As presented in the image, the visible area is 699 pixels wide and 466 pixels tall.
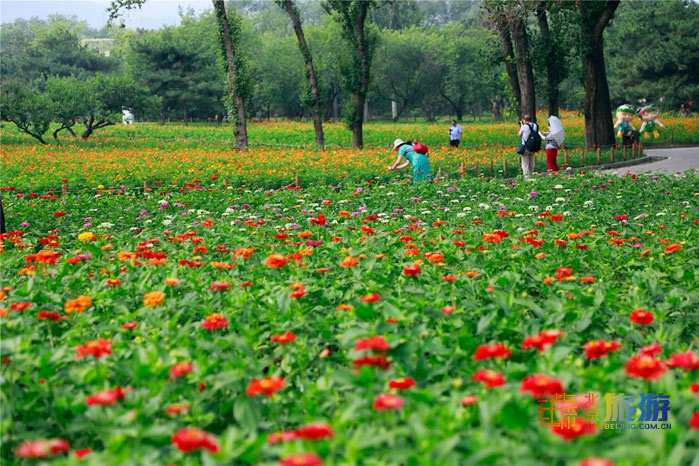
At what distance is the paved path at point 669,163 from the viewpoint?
19056mm

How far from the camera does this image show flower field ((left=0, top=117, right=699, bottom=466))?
2.37m

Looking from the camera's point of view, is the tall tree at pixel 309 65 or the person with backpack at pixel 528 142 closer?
the person with backpack at pixel 528 142

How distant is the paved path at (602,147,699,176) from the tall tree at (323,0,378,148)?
10.7 metres

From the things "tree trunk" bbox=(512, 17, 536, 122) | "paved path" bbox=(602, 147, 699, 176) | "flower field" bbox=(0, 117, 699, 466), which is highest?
"tree trunk" bbox=(512, 17, 536, 122)

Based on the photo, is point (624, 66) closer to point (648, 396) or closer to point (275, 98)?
point (275, 98)

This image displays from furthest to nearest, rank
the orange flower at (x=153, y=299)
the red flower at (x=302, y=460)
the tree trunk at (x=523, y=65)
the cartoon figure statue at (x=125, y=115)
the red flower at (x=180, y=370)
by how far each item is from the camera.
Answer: the cartoon figure statue at (x=125, y=115)
the tree trunk at (x=523, y=65)
the orange flower at (x=153, y=299)
the red flower at (x=180, y=370)
the red flower at (x=302, y=460)

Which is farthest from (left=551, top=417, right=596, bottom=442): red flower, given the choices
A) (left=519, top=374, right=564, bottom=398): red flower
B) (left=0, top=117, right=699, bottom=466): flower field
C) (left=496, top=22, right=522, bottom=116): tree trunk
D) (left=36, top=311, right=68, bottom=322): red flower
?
(left=496, top=22, right=522, bottom=116): tree trunk

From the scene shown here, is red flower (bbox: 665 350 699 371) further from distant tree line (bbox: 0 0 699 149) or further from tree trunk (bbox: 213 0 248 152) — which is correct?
tree trunk (bbox: 213 0 248 152)

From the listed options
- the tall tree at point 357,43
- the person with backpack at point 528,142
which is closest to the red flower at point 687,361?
the person with backpack at point 528,142

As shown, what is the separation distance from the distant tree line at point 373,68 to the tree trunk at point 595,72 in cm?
4

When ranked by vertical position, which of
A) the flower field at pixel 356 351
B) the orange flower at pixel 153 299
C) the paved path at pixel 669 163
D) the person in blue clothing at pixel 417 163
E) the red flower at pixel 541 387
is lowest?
the paved path at pixel 669 163

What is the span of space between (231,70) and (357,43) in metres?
5.60

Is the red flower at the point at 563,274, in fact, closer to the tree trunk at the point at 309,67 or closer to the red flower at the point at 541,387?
the red flower at the point at 541,387

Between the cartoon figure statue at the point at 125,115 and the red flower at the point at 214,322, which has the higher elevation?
the cartoon figure statue at the point at 125,115
